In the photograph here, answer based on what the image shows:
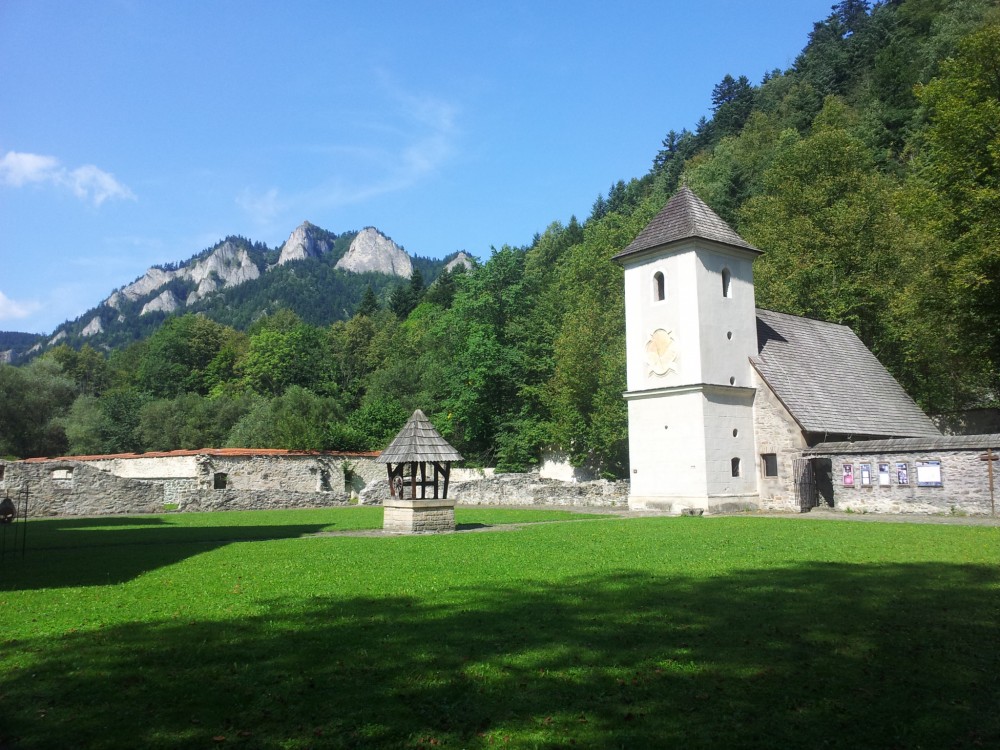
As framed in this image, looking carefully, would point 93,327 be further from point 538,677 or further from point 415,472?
point 538,677

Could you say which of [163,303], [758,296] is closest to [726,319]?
[758,296]

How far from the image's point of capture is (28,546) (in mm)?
15930

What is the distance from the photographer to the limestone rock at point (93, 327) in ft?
A: 596

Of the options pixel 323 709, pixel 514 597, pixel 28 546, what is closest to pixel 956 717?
pixel 323 709

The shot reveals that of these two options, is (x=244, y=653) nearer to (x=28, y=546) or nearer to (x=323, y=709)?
(x=323, y=709)

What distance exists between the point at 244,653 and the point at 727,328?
2464 cm

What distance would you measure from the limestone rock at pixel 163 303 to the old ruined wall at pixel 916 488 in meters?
193

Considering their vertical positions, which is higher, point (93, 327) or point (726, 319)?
point (93, 327)

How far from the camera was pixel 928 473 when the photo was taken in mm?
23453

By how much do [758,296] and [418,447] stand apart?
88.0 feet

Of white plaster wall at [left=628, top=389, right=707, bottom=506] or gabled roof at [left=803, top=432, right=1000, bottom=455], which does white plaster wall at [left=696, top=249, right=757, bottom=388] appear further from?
gabled roof at [left=803, top=432, right=1000, bottom=455]

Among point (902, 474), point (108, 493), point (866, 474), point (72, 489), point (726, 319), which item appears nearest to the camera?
point (902, 474)

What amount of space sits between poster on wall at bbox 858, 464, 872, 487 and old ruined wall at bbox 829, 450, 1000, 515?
75mm

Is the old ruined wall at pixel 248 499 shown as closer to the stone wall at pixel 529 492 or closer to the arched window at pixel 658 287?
the stone wall at pixel 529 492
